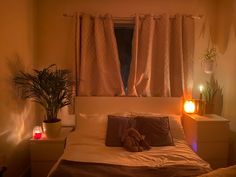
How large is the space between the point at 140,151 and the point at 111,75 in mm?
1296

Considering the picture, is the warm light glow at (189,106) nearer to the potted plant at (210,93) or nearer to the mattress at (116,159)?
the potted plant at (210,93)

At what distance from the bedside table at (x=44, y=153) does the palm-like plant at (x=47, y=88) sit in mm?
294

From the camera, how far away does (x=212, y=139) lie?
9.45 feet

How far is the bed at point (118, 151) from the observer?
6.07ft

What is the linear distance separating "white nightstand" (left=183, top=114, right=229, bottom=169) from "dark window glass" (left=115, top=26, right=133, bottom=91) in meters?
1.25

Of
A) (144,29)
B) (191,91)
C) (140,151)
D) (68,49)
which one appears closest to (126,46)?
(144,29)

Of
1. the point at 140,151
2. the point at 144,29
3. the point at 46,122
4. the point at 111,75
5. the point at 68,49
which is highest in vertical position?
the point at 144,29

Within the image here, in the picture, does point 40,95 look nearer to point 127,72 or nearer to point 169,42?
point 127,72

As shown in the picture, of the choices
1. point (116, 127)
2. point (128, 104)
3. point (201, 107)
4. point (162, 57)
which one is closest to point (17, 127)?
point (116, 127)

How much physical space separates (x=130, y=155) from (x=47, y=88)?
133 centimetres

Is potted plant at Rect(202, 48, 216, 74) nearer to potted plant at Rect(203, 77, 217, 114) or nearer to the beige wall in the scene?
potted plant at Rect(203, 77, 217, 114)

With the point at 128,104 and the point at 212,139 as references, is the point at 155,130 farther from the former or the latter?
the point at 212,139

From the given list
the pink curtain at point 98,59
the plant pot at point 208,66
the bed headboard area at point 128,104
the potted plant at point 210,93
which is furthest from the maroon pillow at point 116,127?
the plant pot at point 208,66

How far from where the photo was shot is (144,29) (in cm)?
327
